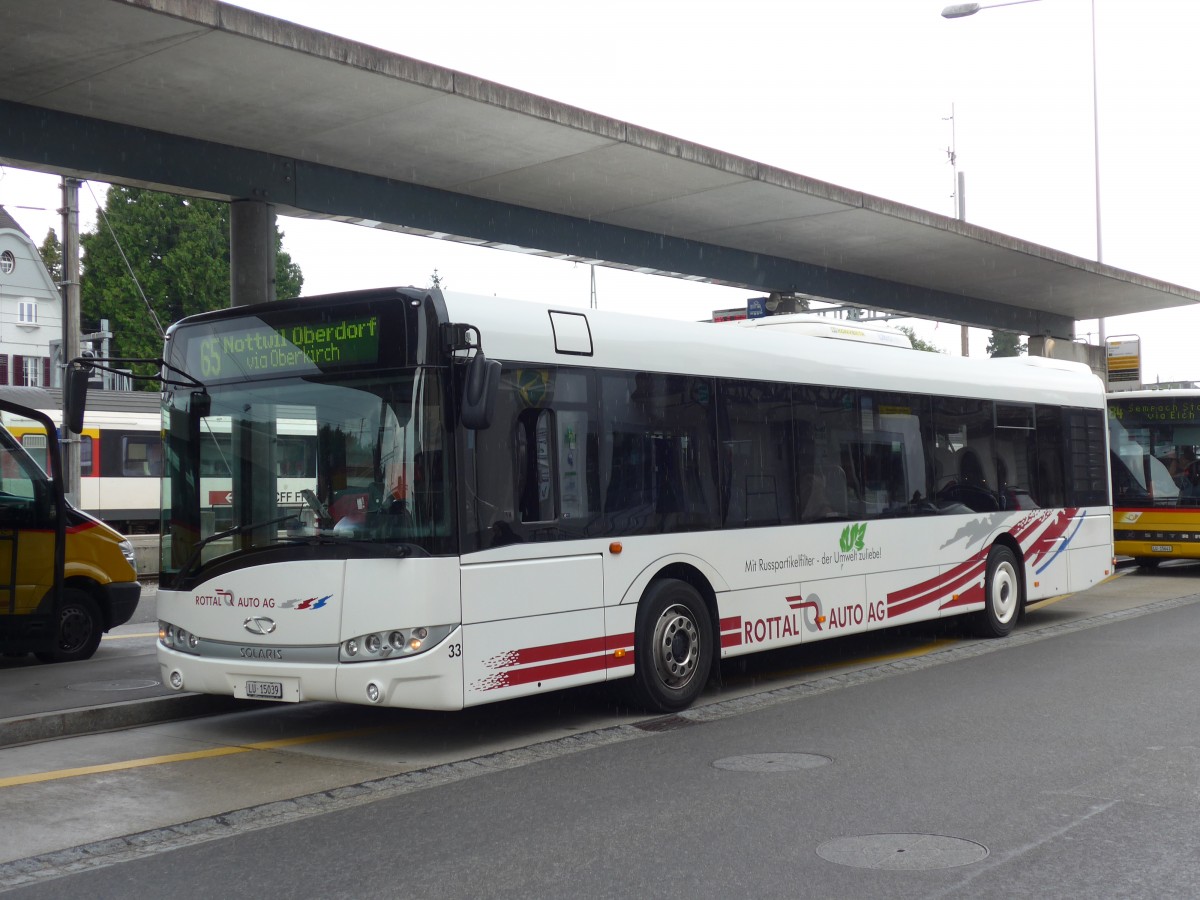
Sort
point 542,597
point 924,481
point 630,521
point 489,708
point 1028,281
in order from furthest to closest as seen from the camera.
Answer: point 1028,281, point 924,481, point 489,708, point 630,521, point 542,597

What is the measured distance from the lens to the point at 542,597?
8.64 meters

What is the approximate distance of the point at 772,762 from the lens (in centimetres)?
783

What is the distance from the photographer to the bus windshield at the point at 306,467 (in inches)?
316

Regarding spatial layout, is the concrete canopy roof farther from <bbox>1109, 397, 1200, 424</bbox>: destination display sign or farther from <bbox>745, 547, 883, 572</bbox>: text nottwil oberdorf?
<bbox>745, 547, 883, 572</bbox>: text nottwil oberdorf

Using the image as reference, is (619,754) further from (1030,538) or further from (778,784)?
(1030,538)

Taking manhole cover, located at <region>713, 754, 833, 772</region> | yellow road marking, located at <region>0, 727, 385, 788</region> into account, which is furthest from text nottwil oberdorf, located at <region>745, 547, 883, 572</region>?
yellow road marking, located at <region>0, 727, 385, 788</region>

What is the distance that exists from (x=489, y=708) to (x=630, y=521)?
77.6 inches

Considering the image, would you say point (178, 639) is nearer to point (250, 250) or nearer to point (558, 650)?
point (558, 650)

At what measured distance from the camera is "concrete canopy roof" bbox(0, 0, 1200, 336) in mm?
11305

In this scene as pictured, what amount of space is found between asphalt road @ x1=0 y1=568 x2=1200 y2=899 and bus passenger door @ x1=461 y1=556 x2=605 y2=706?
45cm

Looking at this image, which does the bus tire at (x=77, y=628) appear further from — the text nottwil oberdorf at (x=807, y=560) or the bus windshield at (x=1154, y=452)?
the bus windshield at (x=1154, y=452)

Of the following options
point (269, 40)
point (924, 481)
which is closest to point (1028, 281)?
point (924, 481)

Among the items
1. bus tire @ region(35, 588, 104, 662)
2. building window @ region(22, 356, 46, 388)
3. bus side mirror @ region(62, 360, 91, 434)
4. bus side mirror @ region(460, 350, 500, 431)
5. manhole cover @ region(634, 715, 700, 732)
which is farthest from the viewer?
building window @ region(22, 356, 46, 388)

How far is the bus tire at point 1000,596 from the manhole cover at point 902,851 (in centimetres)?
820
